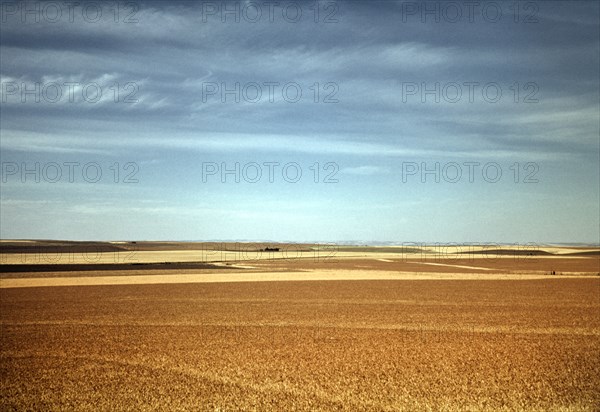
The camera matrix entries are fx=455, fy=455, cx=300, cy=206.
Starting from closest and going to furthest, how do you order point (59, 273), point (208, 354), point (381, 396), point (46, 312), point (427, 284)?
point (381, 396) → point (208, 354) → point (46, 312) → point (427, 284) → point (59, 273)

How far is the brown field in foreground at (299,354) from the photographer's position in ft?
36.0

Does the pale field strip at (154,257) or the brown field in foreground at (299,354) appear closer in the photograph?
the brown field in foreground at (299,354)

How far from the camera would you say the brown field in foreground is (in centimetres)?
1098

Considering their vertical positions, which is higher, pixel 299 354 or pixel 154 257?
pixel 299 354

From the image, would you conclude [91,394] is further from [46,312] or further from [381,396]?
[46,312]

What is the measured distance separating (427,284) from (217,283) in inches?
707

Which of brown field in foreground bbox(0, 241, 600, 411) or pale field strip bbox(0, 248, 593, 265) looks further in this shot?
pale field strip bbox(0, 248, 593, 265)

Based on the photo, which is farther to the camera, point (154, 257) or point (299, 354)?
point (154, 257)

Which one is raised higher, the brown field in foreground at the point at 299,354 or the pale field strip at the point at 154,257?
the brown field in foreground at the point at 299,354

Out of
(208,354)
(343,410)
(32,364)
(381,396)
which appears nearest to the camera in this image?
(343,410)

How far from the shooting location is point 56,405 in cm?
1054

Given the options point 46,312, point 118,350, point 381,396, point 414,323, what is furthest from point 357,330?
point 46,312

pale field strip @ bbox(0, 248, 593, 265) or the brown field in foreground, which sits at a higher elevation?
the brown field in foreground

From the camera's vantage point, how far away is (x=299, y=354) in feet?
49.3
